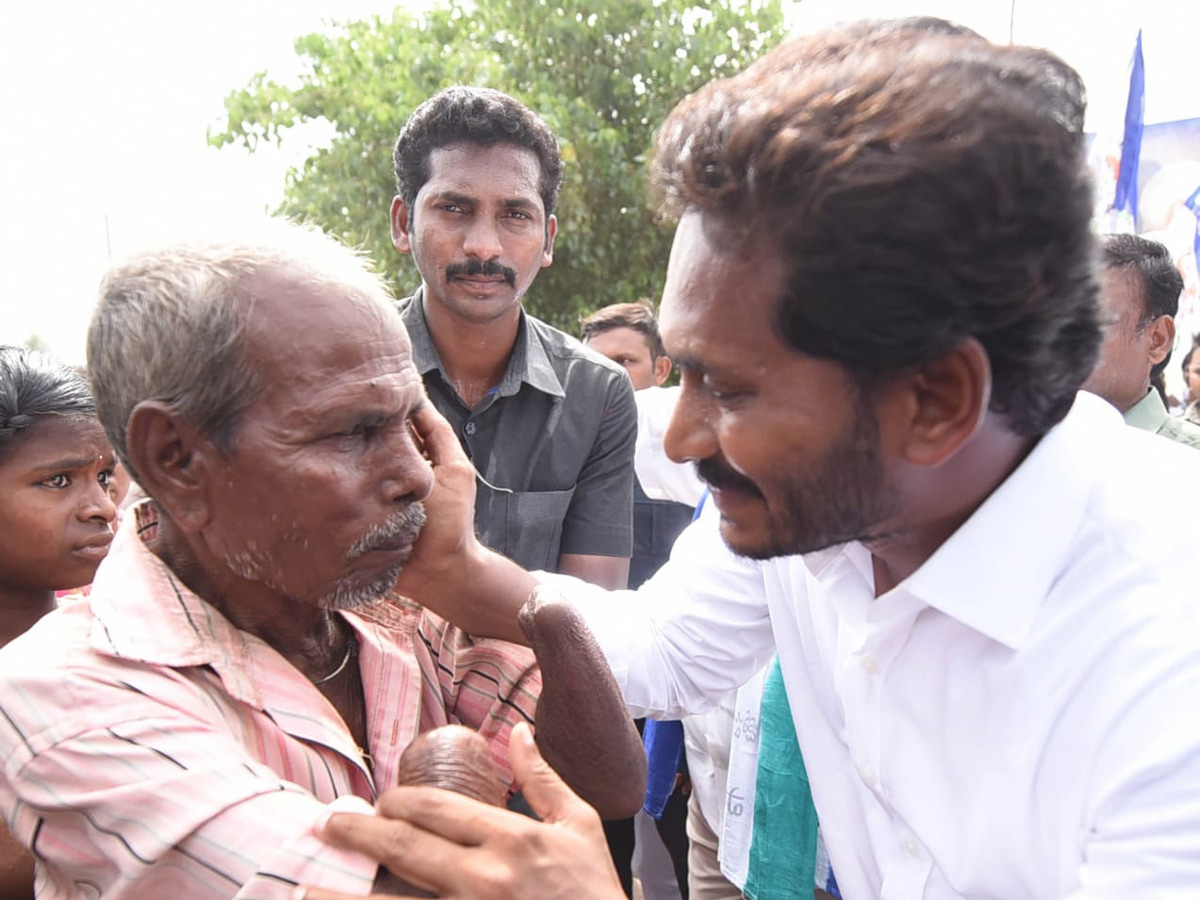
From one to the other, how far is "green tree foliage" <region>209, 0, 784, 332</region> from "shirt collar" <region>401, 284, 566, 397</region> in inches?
274

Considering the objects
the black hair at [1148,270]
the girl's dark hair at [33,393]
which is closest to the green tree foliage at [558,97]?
the black hair at [1148,270]

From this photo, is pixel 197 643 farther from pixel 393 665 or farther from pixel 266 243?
pixel 266 243

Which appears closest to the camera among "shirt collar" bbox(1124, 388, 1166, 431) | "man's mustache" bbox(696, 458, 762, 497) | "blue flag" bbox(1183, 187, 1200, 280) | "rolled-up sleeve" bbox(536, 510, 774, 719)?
"man's mustache" bbox(696, 458, 762, 497)

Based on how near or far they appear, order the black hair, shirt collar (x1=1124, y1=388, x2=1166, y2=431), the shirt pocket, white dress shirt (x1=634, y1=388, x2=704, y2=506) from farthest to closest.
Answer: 1. white dress shirt (x1=634, y1=388, x2=704, y2=506)
2. the black hair
3. shirt collar (x1=1124, y1=388, x2=1166, y2=431)
4. the shirt pocket

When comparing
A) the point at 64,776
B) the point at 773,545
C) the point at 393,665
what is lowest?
the point at 393,665

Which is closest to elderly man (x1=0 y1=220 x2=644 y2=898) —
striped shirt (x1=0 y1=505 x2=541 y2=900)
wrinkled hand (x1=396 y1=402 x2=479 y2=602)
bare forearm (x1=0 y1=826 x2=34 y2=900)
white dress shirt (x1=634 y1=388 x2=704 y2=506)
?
striped shirt (x1=0 y1=505 x2=541 y2=900)

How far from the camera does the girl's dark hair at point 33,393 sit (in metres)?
2.55

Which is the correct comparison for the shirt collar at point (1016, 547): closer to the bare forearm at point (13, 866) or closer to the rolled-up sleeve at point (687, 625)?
the rolled-up sleeve at point (687, 625)

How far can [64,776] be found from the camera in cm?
142

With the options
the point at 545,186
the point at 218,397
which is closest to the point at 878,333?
the point at 218,397

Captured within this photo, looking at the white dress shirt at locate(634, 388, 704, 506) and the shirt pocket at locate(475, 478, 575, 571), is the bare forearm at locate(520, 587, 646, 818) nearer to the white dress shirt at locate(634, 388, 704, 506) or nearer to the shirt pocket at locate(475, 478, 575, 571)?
the shirt pocket at locate(475, 478, 575, 571)

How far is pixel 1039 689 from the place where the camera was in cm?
160

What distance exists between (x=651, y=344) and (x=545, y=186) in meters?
2.96

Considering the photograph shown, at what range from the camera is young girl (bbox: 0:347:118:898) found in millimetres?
2557
